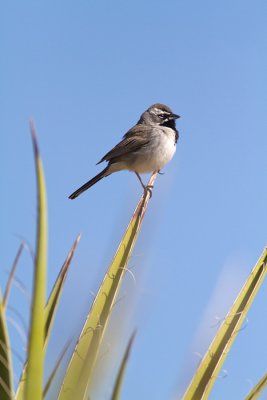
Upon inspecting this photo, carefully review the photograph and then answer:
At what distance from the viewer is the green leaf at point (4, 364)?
5.68 feet

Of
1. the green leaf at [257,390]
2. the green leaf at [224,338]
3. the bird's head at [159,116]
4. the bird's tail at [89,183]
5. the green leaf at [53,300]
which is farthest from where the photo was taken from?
the bird's head at [159,116]

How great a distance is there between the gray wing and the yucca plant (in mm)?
3719

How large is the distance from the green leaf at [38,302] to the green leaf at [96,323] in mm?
780

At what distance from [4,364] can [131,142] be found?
5902 millimetres

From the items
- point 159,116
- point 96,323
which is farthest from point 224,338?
point 159,116

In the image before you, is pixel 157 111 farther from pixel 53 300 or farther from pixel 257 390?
pixel 53 300

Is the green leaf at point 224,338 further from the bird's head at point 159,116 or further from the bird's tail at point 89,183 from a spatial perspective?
the bird's head at point 159,116

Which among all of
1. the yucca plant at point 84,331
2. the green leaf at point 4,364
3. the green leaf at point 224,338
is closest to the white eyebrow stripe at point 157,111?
the yucca plant at point 84,331

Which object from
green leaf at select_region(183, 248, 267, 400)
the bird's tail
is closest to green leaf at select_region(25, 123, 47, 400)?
green leaf at select_region(183, 248, 267, 400)

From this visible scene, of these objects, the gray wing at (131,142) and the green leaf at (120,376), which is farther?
the gray wing at (131,142)

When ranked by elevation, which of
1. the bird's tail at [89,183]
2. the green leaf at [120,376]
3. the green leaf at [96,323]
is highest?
the green leaf at [120,376]

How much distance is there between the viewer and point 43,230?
142 cm

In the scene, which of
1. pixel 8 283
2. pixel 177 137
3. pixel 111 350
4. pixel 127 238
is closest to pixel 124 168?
pixel 177 137

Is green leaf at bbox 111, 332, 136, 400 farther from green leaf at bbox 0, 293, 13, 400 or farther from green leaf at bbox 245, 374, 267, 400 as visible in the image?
green leaf at bbox 245, 374, 267, 400
